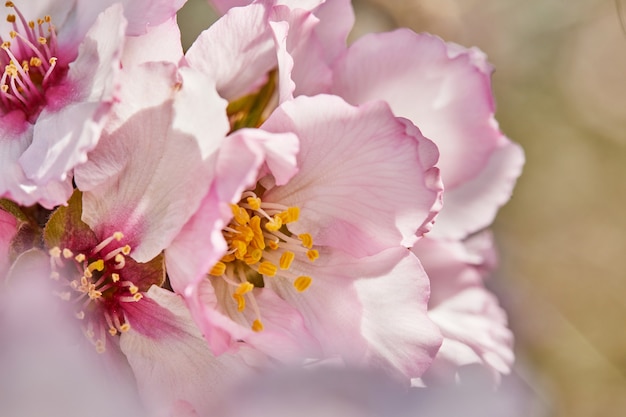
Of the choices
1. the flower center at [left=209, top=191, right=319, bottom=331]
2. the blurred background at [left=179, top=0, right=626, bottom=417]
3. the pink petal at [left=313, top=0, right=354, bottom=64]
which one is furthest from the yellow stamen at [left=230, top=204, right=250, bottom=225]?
the blurred background at [left=179, top=0, right=626, bottom=417]

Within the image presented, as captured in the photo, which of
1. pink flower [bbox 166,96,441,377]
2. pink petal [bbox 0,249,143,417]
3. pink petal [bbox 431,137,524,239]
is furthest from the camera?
pink petal [bbox 431,137,524,239]

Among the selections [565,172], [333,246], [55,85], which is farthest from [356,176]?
[565,172]

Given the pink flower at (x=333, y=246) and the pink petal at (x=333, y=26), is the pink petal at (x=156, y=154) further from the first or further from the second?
the pink petal at (x=333, y=26)

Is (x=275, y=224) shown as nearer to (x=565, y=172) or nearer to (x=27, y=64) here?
(x=27, y=64)

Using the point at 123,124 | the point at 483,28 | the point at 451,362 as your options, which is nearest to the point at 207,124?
the point at 123,124

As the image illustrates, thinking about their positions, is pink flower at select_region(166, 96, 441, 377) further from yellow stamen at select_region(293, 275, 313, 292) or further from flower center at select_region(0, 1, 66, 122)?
flower center at select_region(0, 1, 66, 122)

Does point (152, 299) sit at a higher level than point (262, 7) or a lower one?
lower

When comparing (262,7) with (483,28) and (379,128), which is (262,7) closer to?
(379,128)

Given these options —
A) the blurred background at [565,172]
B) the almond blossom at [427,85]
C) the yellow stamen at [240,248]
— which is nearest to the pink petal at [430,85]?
the almond blossom at [427,85]
